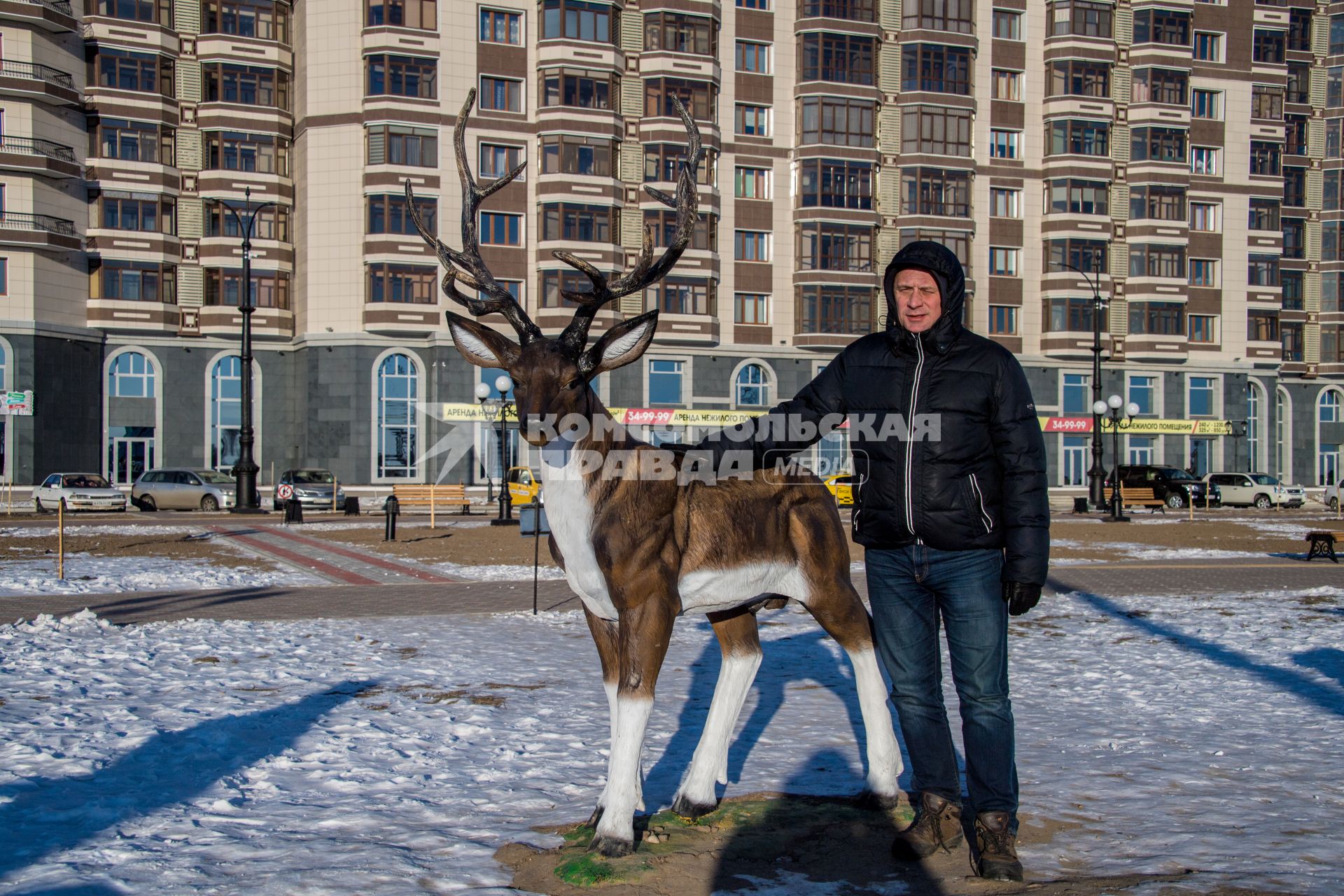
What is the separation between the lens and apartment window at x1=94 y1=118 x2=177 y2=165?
147ft

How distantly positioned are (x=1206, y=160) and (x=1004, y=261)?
1277 centimetres

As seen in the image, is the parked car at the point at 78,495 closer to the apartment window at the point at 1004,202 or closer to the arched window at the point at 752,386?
the arched window at the point at 752,386

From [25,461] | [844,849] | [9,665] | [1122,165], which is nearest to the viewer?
[844,849]

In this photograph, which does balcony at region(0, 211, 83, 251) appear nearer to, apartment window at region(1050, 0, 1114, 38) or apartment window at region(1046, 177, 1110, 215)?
apartment window at region(1046, 177, 1110, 215)

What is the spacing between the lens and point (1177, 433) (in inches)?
2098

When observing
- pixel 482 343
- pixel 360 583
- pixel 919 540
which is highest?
pixel 482 343

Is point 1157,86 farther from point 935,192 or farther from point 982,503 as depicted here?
point 982,503

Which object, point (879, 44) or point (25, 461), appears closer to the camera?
point (25, 461)

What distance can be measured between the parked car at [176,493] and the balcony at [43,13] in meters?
19.0

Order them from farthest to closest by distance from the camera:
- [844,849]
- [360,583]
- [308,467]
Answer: [308,467]
[360,583]
[844,849]

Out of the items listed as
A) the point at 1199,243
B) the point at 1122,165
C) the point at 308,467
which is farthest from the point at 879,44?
the point at 308,467

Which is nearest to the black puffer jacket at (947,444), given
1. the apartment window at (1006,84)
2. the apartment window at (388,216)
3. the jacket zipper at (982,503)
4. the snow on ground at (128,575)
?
the jacket zipper at (982,503)

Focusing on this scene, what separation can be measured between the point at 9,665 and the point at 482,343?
601 centimetres

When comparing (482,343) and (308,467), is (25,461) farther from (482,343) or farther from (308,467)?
(482,343)
